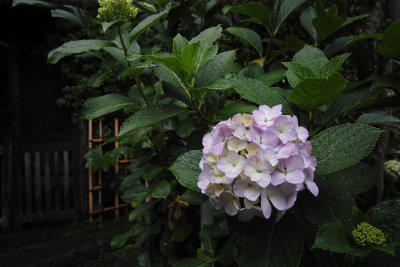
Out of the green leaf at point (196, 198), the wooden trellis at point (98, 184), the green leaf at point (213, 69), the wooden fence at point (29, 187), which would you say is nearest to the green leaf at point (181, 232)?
the green leaf at point (196, 198)

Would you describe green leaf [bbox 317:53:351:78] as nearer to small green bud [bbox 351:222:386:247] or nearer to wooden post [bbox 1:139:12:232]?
small green bud [bbox 351:222:386:247]

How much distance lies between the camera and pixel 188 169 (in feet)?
2.19

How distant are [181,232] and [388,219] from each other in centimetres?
88

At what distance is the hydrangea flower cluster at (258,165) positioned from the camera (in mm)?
555

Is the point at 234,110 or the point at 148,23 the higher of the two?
the point at 148,23

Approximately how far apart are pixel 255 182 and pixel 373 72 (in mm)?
867

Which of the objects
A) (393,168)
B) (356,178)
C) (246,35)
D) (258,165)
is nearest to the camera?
(258,165)

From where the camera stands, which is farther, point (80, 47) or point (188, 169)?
point (80, 47)

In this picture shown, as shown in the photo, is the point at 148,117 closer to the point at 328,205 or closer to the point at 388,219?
A: the point at 328,205

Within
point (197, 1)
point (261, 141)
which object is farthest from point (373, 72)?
point (261, 141)

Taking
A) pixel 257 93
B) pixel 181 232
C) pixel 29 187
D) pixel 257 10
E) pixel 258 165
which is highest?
pixel 257 10

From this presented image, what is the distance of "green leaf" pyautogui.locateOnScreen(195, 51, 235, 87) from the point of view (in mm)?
807

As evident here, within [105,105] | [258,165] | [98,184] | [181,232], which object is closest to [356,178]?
[258,165]

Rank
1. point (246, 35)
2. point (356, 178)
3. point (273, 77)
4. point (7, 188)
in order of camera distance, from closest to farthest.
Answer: point (356, 178)
point (273, 77)
point (246, 35)
point (7, 188)
